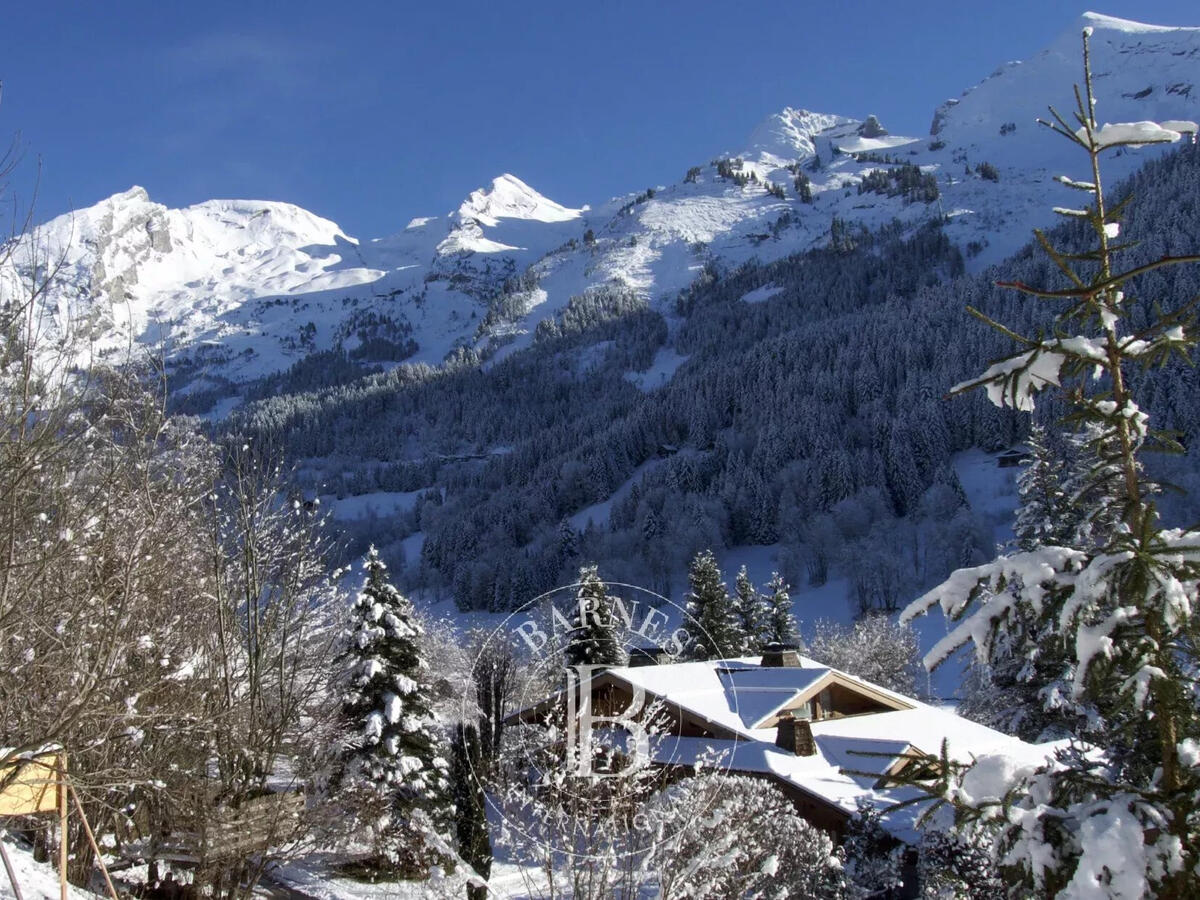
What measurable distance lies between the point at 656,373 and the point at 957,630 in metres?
189

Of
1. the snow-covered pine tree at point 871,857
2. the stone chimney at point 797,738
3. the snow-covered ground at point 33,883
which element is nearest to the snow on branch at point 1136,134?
the snow-covered ground at point 33,883

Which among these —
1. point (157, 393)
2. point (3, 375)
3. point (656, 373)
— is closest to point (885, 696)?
point (157, 393)

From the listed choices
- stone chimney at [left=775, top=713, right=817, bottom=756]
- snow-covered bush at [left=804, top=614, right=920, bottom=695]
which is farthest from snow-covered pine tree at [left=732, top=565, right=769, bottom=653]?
stone chimney at [left=775, top=713, right=817, bottom=756]

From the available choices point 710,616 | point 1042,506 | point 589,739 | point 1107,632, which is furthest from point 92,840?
point 710,616

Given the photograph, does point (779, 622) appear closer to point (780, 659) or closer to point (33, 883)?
point (780, 659)

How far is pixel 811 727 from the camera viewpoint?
70.0 ft

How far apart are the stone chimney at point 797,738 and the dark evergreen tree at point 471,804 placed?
288 inches

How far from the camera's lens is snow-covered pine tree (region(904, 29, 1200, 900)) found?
3596 millimetres

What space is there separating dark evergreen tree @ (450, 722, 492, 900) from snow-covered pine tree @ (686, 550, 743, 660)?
65.7 ft

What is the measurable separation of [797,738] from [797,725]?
1.02 ft

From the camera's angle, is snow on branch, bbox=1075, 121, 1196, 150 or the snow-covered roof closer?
snow on branch, bbox=1075, 121, 1196, 150

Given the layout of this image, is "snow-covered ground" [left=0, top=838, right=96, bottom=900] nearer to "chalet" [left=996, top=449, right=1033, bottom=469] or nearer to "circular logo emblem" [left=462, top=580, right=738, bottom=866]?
"circular logo emblem" [left=462, top=580, right=738, bottom=866]

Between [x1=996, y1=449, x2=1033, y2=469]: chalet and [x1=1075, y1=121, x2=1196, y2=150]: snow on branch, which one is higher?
[x1=1075, y1=121, x2=1196, y2=150]: snow on branch

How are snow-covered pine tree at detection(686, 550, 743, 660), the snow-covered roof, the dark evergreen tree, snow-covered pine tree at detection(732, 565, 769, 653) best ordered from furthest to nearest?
1. snow-covered pine tree at detection(732, 565, 769, 653)
2. snow-covered pine tree at detection(686, 550, 743, 660)
3. the snow-covered roof
4. the dark evergreen tree
